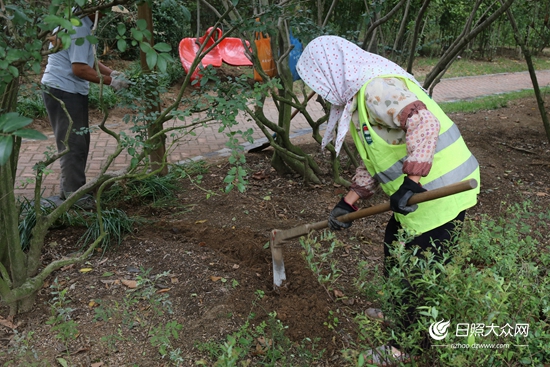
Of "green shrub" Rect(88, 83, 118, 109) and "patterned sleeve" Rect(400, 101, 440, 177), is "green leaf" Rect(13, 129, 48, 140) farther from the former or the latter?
"green shrub" Rect(88, 83, 118, 109)

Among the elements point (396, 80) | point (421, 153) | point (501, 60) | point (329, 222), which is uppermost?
point (396, 80)

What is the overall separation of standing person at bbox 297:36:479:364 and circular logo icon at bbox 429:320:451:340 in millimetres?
521

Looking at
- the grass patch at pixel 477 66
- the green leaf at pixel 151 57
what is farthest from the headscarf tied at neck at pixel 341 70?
the grass patch at pixel 477 66

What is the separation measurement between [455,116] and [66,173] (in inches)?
240

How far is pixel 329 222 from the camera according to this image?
2768mm

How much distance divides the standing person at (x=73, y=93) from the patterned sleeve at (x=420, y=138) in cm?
248

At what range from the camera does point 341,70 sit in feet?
8.27

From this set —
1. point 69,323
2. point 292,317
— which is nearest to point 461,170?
point 292,317

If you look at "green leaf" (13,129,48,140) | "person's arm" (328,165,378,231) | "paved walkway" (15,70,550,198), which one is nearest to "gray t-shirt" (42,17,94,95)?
"paved walkway" (15,70,550,198)

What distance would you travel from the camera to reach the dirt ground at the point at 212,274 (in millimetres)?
2668

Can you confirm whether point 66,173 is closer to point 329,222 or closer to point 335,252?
point 335,252

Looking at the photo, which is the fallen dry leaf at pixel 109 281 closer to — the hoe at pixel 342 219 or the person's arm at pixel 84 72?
the hoe at pixel 342 219

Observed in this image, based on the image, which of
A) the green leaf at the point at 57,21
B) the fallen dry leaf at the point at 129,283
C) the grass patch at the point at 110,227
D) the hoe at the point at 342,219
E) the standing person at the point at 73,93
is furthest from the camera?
the standing person at the point at 73,93

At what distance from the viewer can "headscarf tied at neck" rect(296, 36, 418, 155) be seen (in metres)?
2.45
